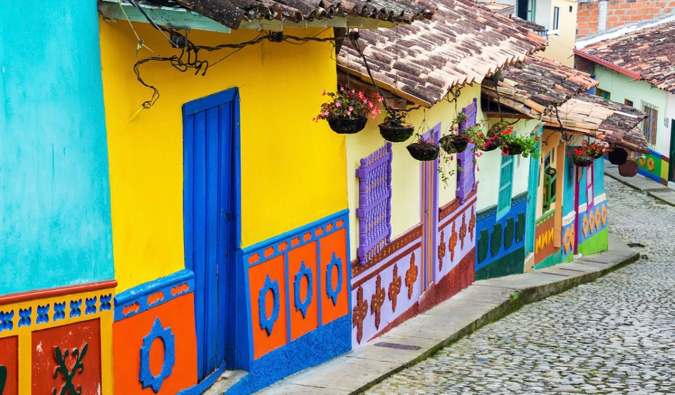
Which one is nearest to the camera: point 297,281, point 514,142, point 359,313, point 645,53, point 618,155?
point 297,281

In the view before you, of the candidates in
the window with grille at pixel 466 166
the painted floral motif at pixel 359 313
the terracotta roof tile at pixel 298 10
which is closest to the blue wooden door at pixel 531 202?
the window with grille at pixel 466 166

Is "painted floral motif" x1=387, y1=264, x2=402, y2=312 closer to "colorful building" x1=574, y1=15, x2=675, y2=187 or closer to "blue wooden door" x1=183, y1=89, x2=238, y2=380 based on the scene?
"blue wooden door" x1=183, y1=89, x2=238, y2=380

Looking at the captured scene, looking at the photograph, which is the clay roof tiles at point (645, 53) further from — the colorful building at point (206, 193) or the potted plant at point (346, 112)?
the potted plant at point (346, 112)

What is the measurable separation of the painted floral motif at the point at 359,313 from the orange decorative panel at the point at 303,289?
0.97m

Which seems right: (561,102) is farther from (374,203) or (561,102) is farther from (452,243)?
(374,203)

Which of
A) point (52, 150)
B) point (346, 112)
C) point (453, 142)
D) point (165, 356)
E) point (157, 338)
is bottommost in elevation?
point (165, 356)

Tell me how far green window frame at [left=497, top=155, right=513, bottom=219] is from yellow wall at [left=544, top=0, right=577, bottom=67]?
12183 millimetres

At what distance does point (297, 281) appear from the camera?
8.30 m

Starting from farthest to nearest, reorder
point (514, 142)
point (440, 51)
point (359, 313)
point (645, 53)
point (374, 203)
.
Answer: point (645, 53) → point (514, 142) → point (440, 51) → point (374, 203) → point (359, 313)

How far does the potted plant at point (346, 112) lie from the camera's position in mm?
8109

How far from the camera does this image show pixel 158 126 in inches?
246

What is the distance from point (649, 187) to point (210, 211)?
78.5ft

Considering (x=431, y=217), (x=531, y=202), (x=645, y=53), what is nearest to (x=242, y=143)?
(x=431, y=217)

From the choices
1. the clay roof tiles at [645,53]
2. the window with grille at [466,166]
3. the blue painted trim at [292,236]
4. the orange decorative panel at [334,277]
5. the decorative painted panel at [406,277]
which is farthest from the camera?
the clay roof tiles at [645,53]
